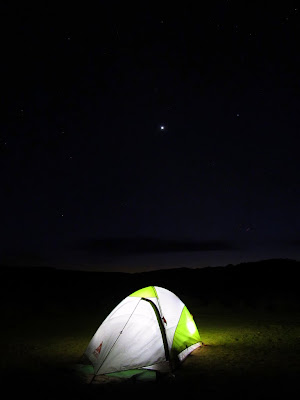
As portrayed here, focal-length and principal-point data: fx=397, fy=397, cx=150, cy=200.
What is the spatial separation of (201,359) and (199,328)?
6.08 m

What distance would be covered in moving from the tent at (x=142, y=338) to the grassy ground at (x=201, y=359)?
0.46 metres

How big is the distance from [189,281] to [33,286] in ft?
44.7

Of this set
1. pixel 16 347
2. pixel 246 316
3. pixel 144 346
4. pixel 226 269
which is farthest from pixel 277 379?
pixel 226 269

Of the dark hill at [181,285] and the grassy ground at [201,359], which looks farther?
the dark hill at [181,285]

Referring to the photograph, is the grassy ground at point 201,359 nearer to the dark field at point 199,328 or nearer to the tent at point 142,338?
the dark field at point 199,328

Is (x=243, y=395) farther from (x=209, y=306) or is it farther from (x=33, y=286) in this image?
(x=33, y=286)

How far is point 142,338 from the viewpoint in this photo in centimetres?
887

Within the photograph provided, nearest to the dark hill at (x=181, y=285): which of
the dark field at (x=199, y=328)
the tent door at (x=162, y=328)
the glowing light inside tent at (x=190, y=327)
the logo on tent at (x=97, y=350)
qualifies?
the dark field at (x=199, y=328)

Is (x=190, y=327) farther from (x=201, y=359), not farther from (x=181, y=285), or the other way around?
(x=181, y=285)

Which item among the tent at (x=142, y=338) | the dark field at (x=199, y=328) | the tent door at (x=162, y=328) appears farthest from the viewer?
the tent door at (x=162, y=328)

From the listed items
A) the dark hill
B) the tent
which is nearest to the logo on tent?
the tent

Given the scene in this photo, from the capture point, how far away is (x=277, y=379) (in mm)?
7758

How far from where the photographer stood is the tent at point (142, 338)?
8.48 meters

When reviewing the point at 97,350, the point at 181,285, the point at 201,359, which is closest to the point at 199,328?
the point at 201,359
